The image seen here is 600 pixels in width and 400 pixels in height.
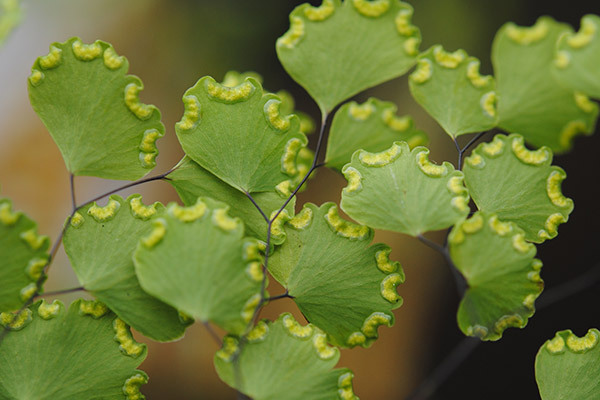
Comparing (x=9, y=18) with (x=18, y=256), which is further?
(x=9, y=18)

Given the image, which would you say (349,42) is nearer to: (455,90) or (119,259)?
(455,90)

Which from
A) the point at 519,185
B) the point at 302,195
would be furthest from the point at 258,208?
the point at 302,195

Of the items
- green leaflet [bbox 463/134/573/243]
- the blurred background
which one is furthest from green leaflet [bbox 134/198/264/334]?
the blurred background

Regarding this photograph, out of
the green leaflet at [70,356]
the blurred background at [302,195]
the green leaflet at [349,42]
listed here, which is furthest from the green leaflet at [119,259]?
the blurred background at [302,195]

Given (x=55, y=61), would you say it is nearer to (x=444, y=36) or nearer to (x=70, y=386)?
(x=70, y=386)

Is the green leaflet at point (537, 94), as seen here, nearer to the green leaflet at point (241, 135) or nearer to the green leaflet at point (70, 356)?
the green leaflet at point (241, 135)

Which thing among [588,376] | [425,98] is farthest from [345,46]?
[588,376]
